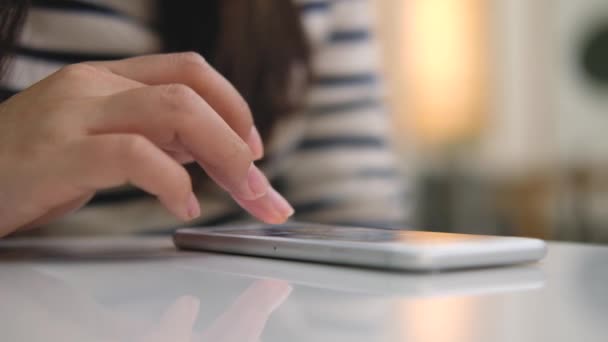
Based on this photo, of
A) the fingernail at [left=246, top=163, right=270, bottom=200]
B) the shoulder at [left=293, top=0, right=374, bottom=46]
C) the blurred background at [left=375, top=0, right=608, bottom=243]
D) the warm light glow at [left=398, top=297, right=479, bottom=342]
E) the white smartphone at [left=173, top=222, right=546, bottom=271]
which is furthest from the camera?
the blurred background at [left=375, top=0, right=608, bottom=243]

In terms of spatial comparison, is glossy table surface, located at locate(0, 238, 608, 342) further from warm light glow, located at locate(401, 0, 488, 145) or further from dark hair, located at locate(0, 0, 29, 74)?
warm light glow, located at locate(401, 0, 488, 145)

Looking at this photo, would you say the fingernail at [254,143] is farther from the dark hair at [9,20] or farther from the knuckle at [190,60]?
the dark hair at [9,20]

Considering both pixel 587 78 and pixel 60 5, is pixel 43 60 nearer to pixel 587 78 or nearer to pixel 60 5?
pixel 60 5

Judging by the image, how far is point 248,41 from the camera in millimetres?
745

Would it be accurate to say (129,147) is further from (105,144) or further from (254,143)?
(254,143)

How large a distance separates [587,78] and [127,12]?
3.43 m

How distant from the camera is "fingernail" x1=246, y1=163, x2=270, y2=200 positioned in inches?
15.7

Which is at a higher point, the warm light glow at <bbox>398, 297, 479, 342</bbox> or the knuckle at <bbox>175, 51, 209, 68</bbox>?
the knuckle at <bbox>175, 51, 209, 68</bbox>

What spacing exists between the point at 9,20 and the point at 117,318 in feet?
1.17

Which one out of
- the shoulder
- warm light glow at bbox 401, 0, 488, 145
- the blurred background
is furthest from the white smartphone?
warm light glow at bbox 401, 0, 488, 145

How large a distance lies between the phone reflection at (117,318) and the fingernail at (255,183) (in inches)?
5.1

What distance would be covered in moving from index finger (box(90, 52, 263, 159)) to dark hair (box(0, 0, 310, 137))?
30 centimetres

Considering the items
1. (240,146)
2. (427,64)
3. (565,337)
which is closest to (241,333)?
(565,337)

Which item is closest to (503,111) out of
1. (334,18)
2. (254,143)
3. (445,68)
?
(445,68)
